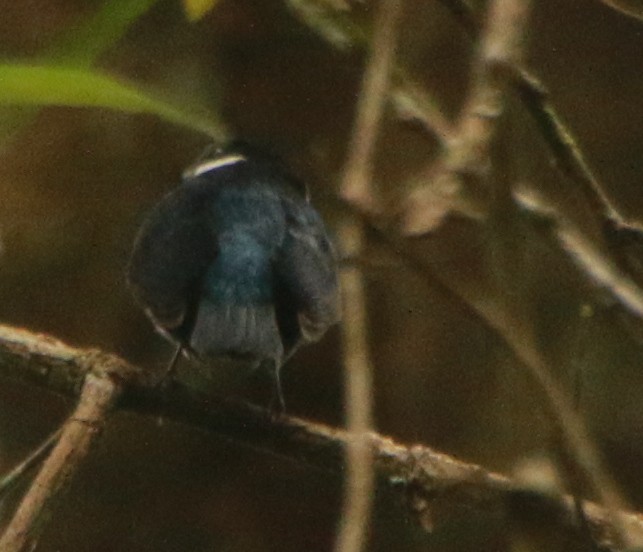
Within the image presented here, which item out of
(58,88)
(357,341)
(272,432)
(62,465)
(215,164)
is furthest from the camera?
(215,164)

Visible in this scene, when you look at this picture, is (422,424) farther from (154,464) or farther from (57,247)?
(57,247)

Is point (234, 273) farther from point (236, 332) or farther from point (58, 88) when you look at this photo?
point (58, 88)

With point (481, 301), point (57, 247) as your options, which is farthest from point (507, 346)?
point (57, 247)

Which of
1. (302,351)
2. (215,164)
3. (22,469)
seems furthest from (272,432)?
(302,351)

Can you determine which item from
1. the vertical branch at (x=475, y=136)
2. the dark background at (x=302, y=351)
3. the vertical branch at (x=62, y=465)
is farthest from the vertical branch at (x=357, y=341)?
the dark background at (x=302, y=351)

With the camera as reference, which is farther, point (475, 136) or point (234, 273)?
point (234, 273)

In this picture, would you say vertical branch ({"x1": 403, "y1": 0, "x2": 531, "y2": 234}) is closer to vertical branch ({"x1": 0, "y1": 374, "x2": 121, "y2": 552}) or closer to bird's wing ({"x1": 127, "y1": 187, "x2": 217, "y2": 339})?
vertical branch ({"x1": 0, "y1": 374, "x2": 121, "y2": 552})

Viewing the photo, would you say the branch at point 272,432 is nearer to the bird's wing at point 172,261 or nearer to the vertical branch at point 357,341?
the bird's wing at point 172,261
